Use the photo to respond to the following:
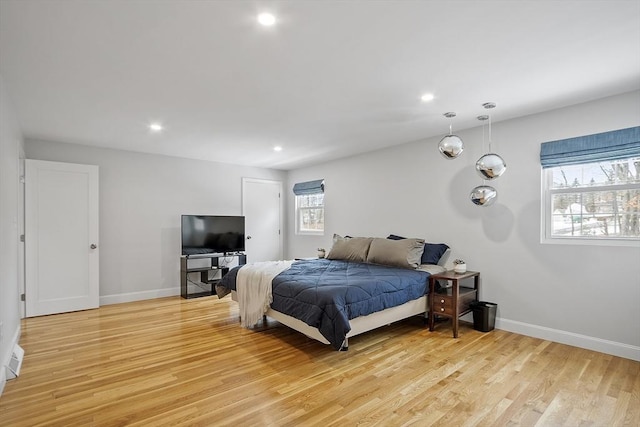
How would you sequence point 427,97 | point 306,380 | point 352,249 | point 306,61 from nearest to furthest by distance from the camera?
point 306,61, point 306,380, point 427,97, point 352,249

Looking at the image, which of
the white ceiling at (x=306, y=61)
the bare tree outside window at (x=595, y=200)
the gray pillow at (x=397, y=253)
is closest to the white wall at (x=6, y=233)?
the white ceiling at (x=306, y=61)

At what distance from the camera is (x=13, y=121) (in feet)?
11.2

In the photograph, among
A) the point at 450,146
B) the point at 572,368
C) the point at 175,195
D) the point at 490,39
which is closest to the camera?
the point at 490,39

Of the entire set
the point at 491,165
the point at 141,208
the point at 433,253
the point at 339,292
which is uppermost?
the point at 491,165

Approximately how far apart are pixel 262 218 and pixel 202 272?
1.65m

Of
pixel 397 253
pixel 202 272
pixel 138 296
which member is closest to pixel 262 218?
pixel 202 272

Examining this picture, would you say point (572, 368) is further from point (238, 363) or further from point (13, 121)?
point (13, 121)

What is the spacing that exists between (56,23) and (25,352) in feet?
9.95

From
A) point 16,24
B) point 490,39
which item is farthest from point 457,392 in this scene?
point 16,24

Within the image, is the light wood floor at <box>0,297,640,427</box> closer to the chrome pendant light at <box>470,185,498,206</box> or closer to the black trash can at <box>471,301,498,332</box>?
the black trash can at <box>471,301,498,332</box>

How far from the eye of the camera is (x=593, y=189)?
3.35m

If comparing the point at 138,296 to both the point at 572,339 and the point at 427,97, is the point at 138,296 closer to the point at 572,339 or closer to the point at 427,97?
the point at 427,97

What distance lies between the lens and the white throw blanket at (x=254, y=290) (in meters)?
3.62

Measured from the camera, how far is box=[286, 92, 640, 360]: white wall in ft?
10.2
